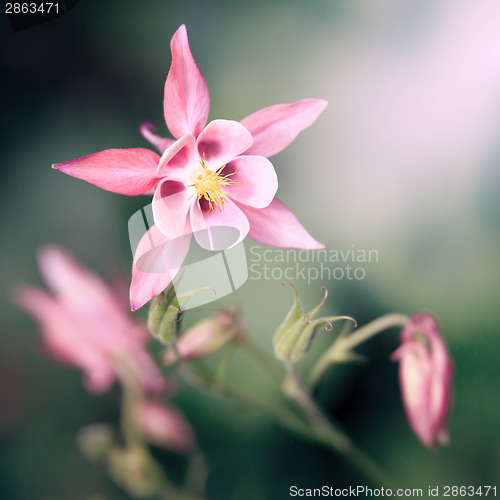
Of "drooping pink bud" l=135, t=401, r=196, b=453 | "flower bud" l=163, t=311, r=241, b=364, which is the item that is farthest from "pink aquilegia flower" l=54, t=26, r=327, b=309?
"drooping pink bud" l=135, t=401, r=196, b=453

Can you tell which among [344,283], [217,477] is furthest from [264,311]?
[217,477]

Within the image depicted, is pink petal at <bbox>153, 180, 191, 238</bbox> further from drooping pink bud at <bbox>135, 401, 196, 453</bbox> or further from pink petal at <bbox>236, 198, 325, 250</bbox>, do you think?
drooping pink bud at <bbox>135, 401, 196, 453</bbox>

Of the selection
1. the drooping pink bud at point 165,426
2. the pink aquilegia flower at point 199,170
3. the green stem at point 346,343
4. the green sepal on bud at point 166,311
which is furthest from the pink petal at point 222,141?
the drooping pink bud at point 165,426

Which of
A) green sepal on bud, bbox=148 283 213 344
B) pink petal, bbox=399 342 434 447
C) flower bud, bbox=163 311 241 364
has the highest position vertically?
green sepal on bud, bbox=148 283 213 344

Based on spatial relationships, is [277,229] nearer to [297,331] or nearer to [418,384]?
[297,331]

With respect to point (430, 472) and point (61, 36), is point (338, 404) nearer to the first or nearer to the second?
point (430, 472)

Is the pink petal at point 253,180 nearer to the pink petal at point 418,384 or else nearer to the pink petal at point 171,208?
the pink petal at point 171,208

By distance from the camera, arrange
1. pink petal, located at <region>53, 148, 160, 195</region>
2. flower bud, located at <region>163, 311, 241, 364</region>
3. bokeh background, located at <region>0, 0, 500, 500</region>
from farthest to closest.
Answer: bokeh background, located at <region>0, 0, 500, 500</region> < flower bud, located at <region>163, 311, 241, 364</region> < pink petal, located at <region>53, 148, 160, 195</region>
